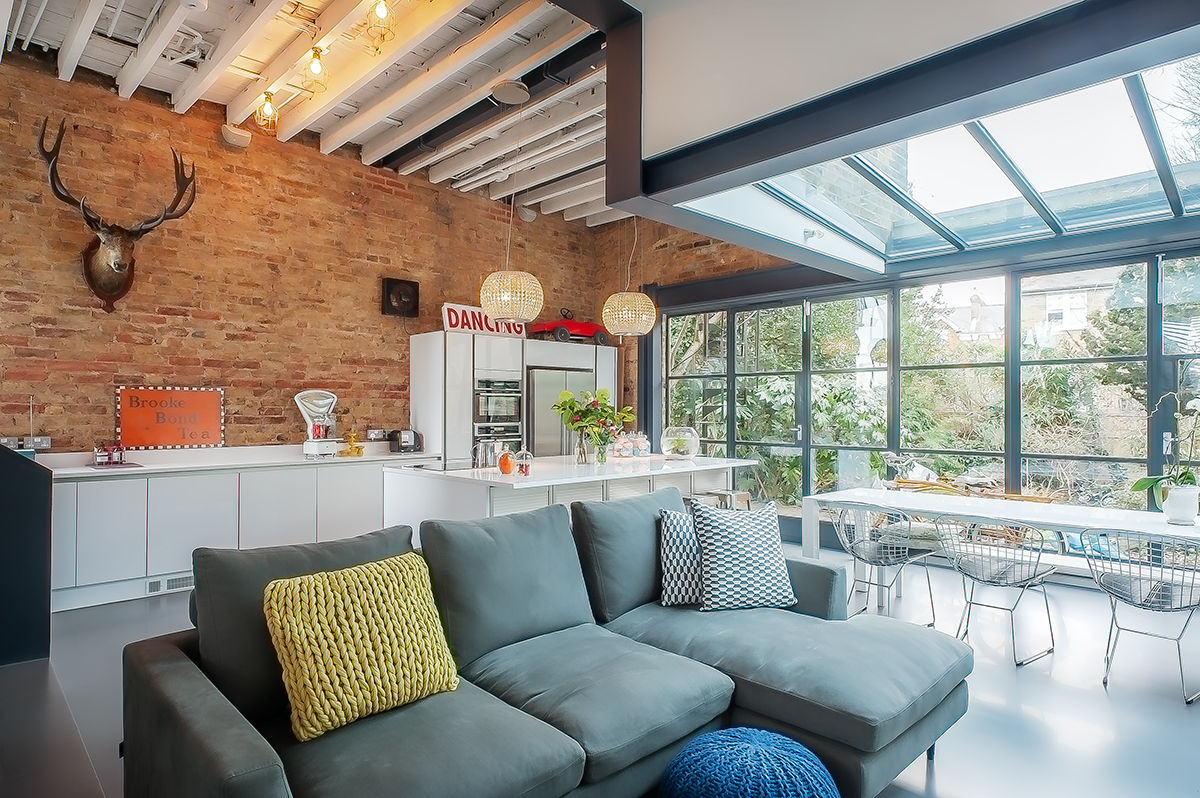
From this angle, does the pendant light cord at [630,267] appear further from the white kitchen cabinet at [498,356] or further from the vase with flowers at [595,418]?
the vase with flowers at [595,418]

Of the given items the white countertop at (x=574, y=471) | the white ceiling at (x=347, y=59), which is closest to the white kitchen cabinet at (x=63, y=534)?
the white countertop at (x=574, y=471)

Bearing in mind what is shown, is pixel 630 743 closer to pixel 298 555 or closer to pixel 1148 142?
pixel 298 555

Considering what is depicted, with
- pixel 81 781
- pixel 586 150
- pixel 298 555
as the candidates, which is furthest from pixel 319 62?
pixel 81 781

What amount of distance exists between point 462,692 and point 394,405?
4978 mm

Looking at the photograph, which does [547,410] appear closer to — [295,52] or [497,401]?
[497,401]

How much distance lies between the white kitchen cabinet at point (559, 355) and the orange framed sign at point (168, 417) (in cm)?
295

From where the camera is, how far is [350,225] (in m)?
6.42

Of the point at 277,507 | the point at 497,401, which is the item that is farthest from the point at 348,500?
the point at 497,401

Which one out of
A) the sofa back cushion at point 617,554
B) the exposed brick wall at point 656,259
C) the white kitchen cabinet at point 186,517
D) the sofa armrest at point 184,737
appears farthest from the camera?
the exposed brick wall at point 656,259

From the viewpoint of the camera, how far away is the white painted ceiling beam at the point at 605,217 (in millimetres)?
8065

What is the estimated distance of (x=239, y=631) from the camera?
6.44 ft

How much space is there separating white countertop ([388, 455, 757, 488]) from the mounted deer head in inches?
101

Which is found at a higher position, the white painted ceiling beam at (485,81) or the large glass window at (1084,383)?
the white painted ceiling beam at (485,81)

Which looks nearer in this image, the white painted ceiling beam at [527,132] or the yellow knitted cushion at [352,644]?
the yellow knitted cushion at [352,644]
